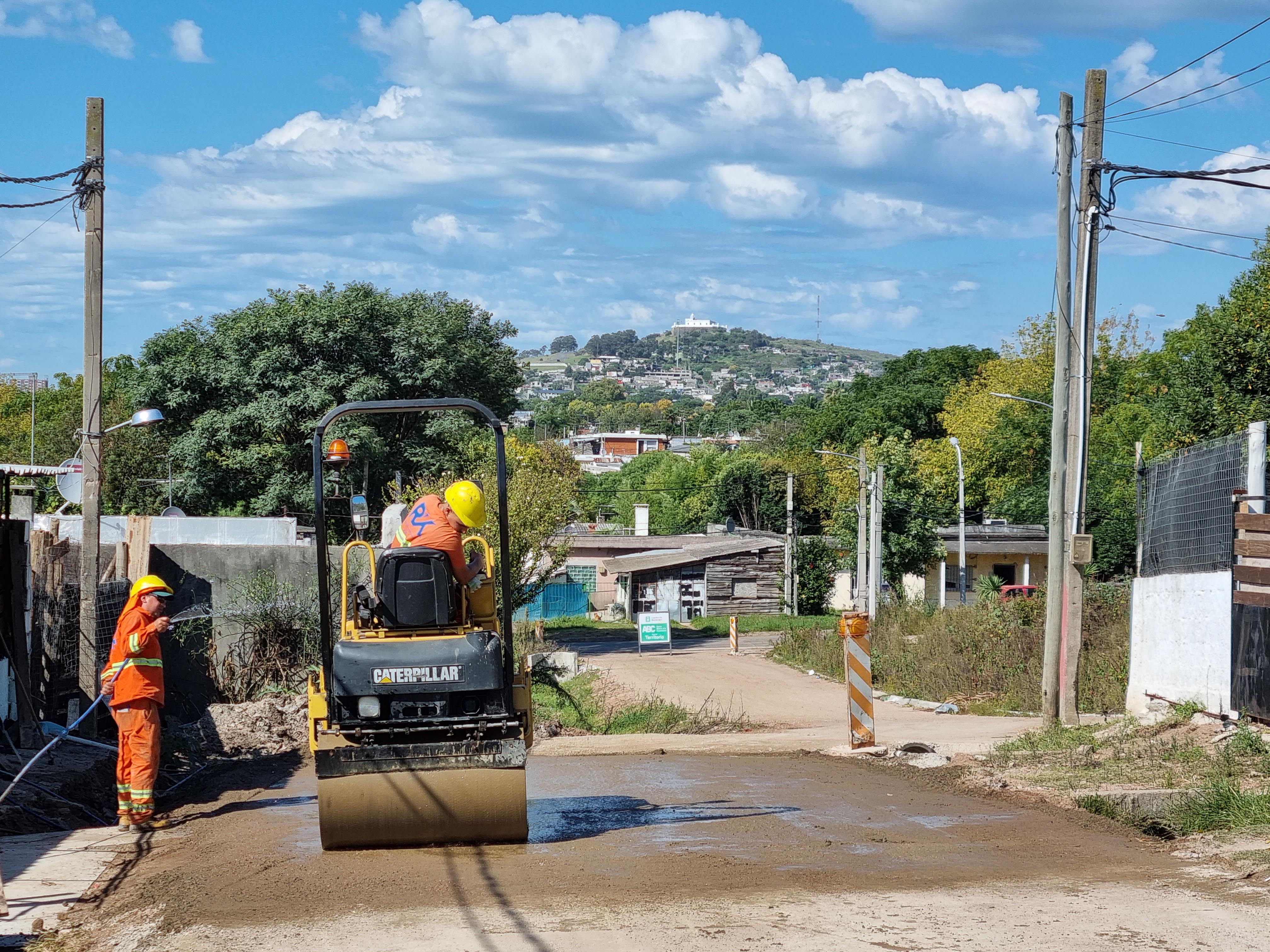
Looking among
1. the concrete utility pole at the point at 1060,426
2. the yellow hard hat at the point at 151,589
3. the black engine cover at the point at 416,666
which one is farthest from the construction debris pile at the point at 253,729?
the concrete utility pole at the point at 1060,426

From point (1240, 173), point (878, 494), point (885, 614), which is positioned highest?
point (1240, 173)

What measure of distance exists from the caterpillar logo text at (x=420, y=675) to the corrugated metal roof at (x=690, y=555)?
4727cm

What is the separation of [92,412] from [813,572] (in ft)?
151

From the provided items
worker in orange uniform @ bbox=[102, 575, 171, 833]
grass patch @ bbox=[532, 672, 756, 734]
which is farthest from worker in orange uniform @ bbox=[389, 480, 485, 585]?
grass patch @ bbox=[532, 672, 756, 734]

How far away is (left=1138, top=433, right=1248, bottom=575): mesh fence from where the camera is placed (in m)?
14.4

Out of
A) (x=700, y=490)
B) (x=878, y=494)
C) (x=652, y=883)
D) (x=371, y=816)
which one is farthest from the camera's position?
(x=700, y=490)

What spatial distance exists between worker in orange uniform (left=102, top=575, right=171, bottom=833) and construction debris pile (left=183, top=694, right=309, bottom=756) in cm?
468

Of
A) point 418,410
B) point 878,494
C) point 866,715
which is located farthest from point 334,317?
point 418,410

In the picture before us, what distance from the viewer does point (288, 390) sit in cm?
3819

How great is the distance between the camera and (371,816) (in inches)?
345

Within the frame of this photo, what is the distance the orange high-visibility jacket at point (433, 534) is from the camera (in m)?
9.10

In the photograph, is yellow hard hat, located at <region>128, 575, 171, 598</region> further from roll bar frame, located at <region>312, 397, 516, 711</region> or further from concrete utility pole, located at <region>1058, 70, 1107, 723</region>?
concrete utility pole, located at <region>1058, 70, 1107, 723</region>

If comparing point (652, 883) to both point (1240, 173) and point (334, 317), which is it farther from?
point (334, 317)

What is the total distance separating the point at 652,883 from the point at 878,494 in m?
35.1
